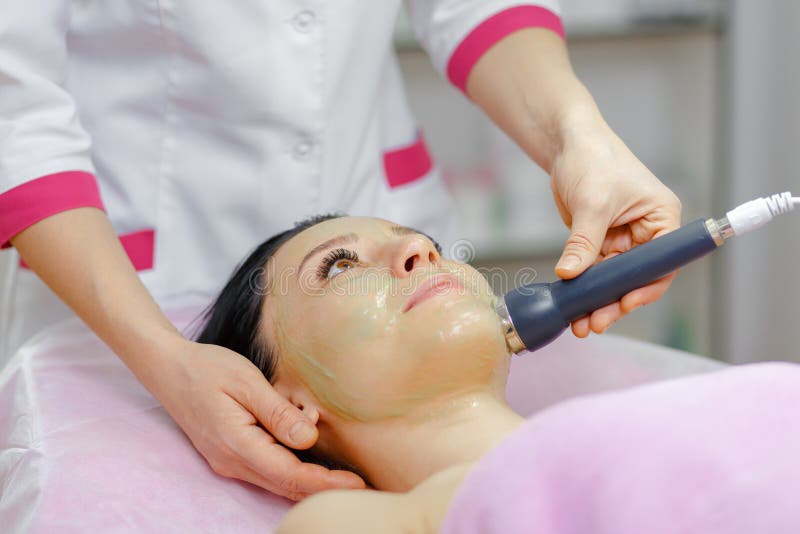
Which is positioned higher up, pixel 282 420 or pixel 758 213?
pixel 758 213

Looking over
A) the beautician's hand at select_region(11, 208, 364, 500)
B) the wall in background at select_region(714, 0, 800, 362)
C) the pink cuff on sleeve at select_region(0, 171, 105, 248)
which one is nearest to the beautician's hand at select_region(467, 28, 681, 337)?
the beautician's hand at select_region(11, 208, 364, 500)

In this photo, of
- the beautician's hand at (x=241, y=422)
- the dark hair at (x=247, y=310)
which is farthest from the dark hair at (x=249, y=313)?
the beautician's hand at (x=241, y=422)

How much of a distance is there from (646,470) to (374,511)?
25 centimetres

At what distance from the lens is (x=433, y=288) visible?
3.14ft

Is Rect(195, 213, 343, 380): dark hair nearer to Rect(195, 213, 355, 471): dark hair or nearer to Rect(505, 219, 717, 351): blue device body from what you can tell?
Rect(195, 213, 355, 471): dark hair

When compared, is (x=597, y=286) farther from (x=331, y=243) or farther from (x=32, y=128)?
(x=32, y=128)

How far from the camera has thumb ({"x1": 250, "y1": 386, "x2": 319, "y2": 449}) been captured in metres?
0.92

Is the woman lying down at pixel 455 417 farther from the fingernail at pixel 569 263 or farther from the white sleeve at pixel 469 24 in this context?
the white sleeve at pixel 469 24

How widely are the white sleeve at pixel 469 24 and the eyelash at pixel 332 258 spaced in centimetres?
44

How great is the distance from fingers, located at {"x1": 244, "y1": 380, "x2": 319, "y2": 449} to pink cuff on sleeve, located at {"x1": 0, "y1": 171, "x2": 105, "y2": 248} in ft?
1.06

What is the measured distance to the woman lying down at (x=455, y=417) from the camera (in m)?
0.68

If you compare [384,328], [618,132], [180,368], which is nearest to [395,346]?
[384,328]

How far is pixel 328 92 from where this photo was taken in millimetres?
1228

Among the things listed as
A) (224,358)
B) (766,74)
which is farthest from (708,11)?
(224,358)
